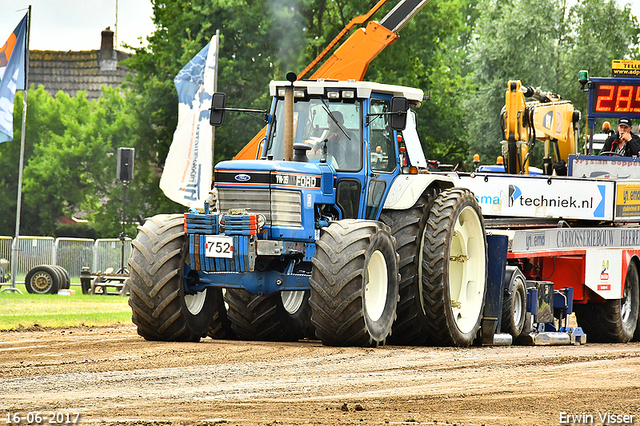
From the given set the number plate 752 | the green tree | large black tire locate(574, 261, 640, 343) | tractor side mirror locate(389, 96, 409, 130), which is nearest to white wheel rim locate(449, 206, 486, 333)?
tractor side mirror locate(389, 96, 409, 130)

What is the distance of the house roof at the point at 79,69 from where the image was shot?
55688 millimetres

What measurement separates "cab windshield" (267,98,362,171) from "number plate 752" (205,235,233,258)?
1.53m

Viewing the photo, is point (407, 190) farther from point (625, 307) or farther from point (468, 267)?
point (625, 307)

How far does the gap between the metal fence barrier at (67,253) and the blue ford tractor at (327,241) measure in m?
20.6

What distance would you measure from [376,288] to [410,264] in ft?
2.20

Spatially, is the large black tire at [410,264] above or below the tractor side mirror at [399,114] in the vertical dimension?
below

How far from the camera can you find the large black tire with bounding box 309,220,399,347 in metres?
10.6

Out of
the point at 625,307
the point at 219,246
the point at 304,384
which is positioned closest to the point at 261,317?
the point at 219,246

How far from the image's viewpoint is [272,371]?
9086 mm

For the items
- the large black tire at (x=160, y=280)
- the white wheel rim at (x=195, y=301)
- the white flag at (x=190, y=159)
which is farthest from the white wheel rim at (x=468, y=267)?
the white flag at (x=190, y=159)

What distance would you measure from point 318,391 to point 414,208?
463 centimetres

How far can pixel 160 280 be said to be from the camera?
11.1 metres

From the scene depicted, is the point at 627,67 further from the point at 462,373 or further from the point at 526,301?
the point at 462,373

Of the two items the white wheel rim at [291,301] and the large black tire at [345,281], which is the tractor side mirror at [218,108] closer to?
the large black tire at [345,281]
